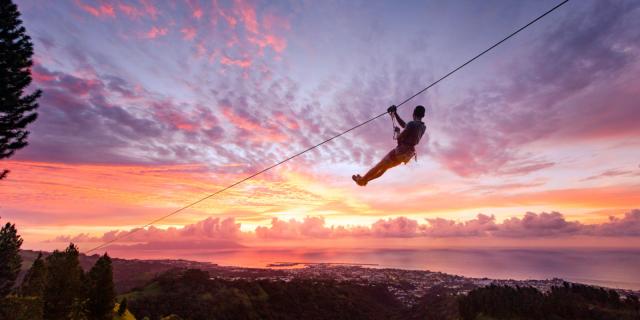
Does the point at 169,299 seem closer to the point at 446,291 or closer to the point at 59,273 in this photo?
the point at 59,273

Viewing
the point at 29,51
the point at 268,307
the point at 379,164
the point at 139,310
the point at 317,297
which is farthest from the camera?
the point at 317,297

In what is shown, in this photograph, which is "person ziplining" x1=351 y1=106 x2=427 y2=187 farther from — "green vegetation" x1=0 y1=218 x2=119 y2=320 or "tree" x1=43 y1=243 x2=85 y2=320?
"tree" x1=43 y1=243 x2=85 y2=320

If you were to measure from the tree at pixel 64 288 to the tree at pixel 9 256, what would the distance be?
24.4 meters

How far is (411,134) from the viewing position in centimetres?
879

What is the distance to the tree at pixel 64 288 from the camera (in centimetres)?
3422

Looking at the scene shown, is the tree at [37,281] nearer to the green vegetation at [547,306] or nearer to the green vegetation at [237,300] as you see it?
the green vegetation at [237,300]

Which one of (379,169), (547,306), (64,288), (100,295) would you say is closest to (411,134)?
(379,169)

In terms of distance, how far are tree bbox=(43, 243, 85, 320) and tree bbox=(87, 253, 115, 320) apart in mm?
1093

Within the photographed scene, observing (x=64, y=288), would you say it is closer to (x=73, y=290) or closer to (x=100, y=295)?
(x=73, y=290)

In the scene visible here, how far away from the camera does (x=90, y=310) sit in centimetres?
3722

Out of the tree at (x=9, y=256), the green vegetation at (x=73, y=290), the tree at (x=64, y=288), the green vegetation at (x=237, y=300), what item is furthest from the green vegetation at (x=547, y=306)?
the tree at (x=9, y=256)

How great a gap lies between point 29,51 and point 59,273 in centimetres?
2634

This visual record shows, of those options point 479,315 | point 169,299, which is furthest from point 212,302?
point 479,315

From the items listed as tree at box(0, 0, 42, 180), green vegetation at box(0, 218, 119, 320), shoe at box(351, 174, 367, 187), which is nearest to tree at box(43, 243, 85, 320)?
green vegetation at box(0, 218, 119, 320)
